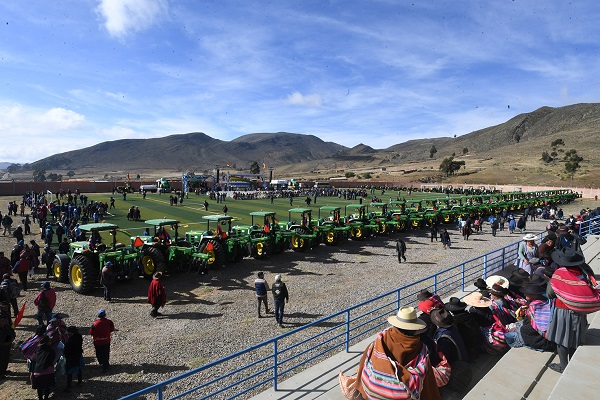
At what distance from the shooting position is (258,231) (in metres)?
17.9

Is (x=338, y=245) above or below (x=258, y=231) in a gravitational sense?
below

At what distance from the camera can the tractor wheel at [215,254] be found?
14.7m

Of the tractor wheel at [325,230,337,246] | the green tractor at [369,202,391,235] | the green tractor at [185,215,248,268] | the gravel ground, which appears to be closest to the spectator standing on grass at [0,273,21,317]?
the gravel ground

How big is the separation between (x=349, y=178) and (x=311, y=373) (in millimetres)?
114580

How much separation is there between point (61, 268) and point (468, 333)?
12.9 metres

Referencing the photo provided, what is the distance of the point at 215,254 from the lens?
1481cm

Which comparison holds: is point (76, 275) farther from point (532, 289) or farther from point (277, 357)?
point (532, 289)

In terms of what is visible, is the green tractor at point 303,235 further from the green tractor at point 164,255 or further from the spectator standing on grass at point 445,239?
the spectator standing on grass at point 445,239

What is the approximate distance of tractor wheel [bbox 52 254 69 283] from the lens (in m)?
12.8

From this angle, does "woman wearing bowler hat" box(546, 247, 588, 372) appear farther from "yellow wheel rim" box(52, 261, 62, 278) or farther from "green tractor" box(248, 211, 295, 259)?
"yellow wheel rim" box(52, 261, 62, 278)

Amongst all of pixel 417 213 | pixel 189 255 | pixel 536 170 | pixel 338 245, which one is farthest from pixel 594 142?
pixel 189 255

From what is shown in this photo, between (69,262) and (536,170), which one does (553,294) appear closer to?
(69,262)

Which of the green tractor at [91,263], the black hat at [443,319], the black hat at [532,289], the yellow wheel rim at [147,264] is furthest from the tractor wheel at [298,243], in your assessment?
the black hat at [443,319]

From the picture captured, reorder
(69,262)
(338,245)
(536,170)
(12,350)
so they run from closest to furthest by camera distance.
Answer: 1. (12,350)
2. (69,262)
3. (338,245)
4. (536,170)
